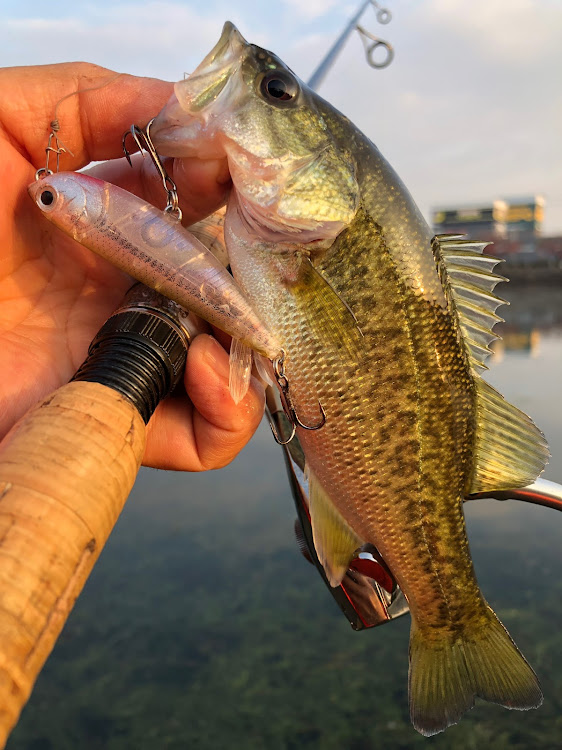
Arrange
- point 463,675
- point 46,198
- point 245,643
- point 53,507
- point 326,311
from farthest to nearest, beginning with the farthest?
point 245,643
point 463,675
point 326,311
point 46,198
point 53,507

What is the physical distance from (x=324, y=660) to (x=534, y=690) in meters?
4.33

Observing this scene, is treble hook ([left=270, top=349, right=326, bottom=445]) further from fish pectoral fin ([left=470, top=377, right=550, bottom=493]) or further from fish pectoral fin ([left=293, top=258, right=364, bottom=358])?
fish pectoral fin ([left=470, top=377, right=550, bottom=493])

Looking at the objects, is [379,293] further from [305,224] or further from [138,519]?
[138,519]

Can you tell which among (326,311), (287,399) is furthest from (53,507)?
(326,311)

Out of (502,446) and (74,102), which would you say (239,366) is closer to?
(502,446)

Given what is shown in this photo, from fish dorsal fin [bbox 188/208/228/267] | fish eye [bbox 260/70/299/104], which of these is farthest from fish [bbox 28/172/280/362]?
fish eye [bbox 260/70/299/104]

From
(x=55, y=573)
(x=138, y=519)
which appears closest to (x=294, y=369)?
(x=55, y=573)

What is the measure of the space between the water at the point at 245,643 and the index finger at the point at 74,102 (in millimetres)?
4936

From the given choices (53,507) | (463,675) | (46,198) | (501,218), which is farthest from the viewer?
(501,218)

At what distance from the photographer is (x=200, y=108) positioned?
1644mm

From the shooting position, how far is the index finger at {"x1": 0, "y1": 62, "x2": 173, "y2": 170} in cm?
200

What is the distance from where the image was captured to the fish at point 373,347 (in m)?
1.77

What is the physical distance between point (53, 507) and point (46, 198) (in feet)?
2.87

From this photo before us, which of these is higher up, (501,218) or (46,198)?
(46,198)
